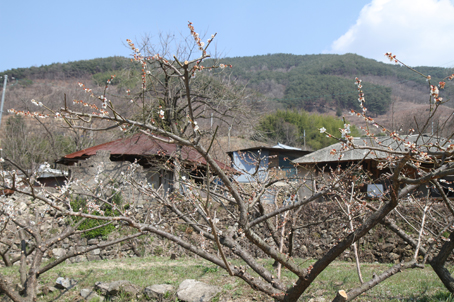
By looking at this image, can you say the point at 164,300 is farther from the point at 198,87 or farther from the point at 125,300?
the point at 198,87

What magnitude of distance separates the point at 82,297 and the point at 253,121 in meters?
9.90

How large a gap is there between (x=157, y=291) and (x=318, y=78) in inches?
2356

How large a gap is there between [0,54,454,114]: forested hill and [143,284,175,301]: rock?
3479 centimetres

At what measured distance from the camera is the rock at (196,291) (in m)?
4.82

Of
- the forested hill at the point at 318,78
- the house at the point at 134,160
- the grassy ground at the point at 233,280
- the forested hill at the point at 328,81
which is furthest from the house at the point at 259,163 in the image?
the forested hill at the point at 318,78

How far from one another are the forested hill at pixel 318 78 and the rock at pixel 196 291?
3479 cm

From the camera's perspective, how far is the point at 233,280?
219 inches

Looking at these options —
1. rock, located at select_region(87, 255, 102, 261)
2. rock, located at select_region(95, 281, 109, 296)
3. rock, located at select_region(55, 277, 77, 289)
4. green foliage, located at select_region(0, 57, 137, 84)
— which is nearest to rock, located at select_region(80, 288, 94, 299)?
rock, located at select_region(95, 281, 109, 296)

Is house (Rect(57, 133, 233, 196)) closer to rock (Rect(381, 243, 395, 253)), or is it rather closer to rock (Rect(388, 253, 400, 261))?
rock (Rect(381, 243, 395, 253))

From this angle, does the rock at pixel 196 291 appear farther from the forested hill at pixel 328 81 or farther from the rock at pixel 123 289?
the forested hill at pixel 328 81

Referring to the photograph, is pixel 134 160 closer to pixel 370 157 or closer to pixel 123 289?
pixel 123 289

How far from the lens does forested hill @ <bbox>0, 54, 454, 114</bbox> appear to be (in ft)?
129

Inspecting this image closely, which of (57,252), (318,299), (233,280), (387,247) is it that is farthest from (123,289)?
(387,247)

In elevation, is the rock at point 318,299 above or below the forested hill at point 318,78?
below
